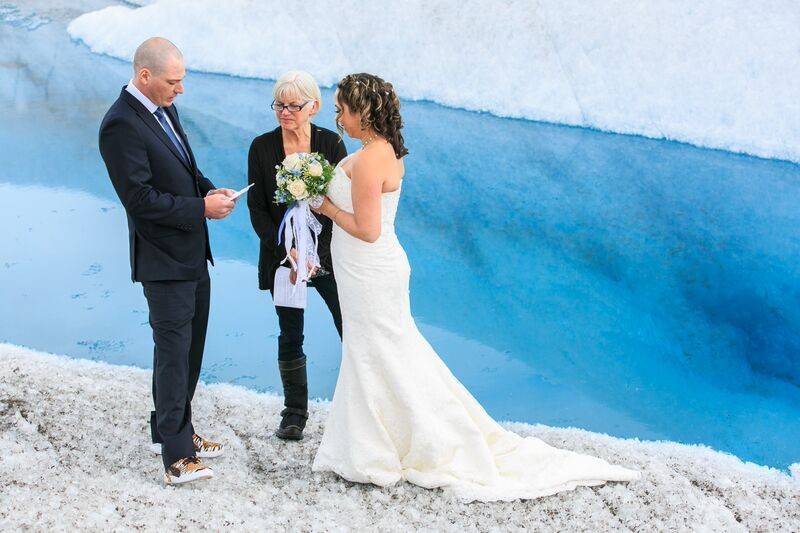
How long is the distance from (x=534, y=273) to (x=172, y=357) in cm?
451

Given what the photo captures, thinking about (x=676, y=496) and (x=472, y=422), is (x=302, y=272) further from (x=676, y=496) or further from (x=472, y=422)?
(x=676, y=496)

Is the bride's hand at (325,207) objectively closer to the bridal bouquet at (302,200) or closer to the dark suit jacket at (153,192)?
the bridal bouquet at (302,200)

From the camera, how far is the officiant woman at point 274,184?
378 cm

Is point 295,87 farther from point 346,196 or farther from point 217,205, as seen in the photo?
point 217,205

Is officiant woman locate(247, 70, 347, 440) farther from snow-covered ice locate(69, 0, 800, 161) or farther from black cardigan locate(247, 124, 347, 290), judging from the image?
snow-covered ice locate(69, 0, 800, 161)

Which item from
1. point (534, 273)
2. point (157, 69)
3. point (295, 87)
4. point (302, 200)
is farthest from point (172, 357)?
point (534, 273)

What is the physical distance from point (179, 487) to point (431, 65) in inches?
451

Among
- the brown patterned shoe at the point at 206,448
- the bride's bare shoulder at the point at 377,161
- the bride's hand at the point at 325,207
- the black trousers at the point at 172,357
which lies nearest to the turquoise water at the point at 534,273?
the brown patterned shoe at the point at 206,448

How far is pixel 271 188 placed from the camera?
4.02 metres

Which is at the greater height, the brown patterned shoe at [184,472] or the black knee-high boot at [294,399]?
the black knee-high boot at [294,399]

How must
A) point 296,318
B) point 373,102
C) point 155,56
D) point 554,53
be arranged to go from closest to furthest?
point 155,56 < point 373,102 < point 296,318 < point 554,53

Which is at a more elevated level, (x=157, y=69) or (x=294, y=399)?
(x=157, y=69)

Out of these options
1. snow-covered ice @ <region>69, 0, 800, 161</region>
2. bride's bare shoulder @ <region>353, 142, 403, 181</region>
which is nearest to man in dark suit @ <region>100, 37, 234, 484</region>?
bride's bare shoulder @ <region>353, 142, 403, 181</region>

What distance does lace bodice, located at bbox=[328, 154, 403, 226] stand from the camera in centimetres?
365
